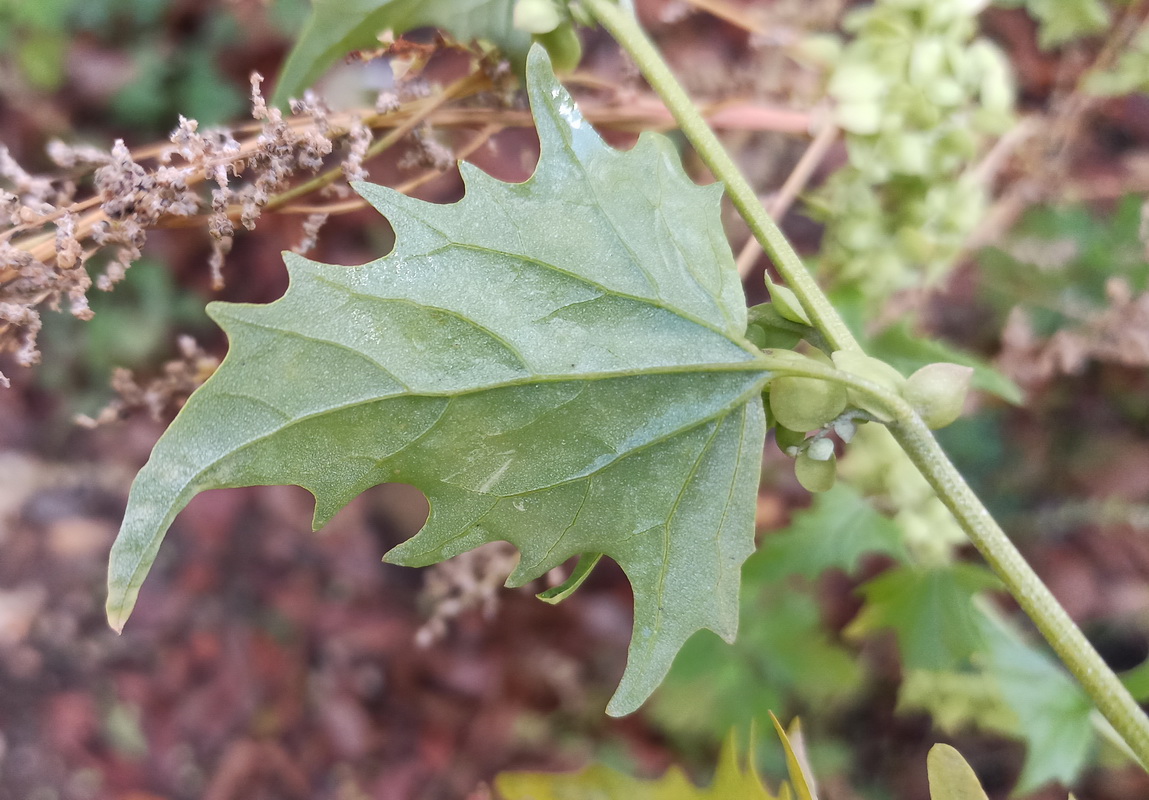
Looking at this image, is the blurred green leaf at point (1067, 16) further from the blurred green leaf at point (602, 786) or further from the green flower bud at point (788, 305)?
the blurred green leaf at point (602, 786)

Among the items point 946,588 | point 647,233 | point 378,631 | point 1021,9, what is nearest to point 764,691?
point 946,588

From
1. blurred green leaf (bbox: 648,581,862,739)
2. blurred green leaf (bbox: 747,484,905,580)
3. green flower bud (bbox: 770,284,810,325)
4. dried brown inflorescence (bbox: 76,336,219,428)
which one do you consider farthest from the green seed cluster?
dried brown inflorescence (bbox: 76,336,219,428)

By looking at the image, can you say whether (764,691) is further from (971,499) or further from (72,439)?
(72,439)

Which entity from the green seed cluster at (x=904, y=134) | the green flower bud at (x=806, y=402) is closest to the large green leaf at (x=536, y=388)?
the green flower bud at (x=806, y=402)

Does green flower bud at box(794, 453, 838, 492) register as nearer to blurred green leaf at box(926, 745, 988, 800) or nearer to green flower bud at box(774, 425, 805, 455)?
green flower bud at box(774, 425, 805, 455)

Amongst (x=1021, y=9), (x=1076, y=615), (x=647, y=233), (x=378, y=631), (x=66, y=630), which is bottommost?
(x=1076, y=615)

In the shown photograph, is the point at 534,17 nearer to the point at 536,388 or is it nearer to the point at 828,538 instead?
the point at 536,388

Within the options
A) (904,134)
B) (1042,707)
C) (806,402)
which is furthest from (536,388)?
(1042,707)
